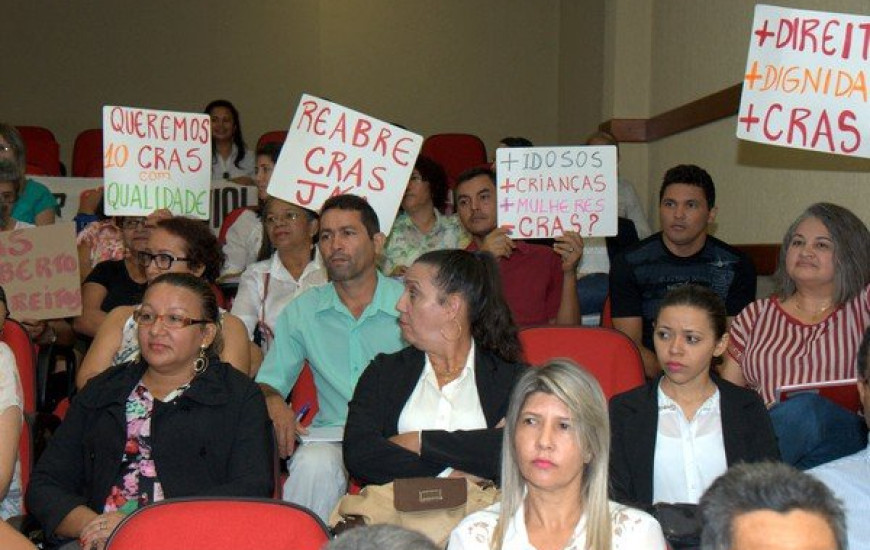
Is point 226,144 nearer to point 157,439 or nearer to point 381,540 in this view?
point 157,439

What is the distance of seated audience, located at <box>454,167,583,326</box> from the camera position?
500 centimetres

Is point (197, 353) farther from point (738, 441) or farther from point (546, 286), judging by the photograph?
point (546, 286)

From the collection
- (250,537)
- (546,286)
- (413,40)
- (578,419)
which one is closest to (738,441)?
(578,419)

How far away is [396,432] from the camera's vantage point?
3627 mm

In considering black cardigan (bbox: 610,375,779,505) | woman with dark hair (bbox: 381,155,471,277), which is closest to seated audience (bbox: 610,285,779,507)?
black cardigan (bbox: 610,375,779,505)

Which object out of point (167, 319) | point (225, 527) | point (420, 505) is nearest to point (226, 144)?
point (167, 319)

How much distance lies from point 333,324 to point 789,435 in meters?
1.57

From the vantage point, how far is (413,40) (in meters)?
10.3

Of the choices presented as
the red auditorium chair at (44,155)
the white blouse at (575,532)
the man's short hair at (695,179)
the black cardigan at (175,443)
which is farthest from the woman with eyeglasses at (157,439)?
the red auditorium chair at (44,155)

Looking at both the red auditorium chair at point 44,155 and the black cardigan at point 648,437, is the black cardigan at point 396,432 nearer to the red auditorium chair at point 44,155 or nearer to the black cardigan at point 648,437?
the black cardigan at point 648,437

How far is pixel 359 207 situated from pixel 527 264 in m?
0.98

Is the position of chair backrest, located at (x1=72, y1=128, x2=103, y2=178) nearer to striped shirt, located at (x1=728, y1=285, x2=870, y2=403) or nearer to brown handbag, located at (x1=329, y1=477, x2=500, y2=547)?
striped shirt, located at (x1=728, y1=285, x2=870, y2=403)

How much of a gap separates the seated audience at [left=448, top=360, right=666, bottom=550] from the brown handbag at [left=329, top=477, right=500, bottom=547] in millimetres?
335

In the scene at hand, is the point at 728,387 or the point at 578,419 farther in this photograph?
the point at 728,387
